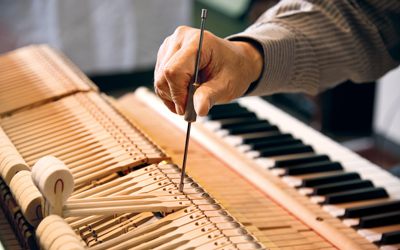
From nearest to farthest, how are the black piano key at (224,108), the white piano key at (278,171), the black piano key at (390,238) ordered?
1. the black piano key at (390,238)
2. the white piano key at (278,171)
3. the black piano key at (224,108)

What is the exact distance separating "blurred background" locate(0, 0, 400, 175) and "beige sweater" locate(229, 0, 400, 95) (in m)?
2.16

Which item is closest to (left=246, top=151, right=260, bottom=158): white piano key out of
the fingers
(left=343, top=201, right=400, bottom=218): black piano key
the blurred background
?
(left=343, top=201, right=400, bottom=218): black piano key

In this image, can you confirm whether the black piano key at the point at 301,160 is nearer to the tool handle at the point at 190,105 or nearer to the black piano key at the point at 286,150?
the black piano key at the point at 286,150

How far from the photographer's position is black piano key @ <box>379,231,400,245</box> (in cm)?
161

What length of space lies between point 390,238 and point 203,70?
859 mm

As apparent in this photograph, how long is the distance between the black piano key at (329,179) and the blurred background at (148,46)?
93.7 inches

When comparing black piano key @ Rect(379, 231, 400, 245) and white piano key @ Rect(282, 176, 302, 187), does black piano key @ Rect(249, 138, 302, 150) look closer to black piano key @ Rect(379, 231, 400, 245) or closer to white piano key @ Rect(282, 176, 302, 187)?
white piano key @ Rect(282, 176, 302, 187)

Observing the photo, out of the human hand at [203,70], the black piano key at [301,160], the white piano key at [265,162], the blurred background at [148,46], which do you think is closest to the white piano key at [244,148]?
the white piano key at [265,162]

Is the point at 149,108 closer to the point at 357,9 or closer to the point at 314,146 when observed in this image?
the point at 314,146

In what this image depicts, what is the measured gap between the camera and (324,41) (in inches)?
79.9

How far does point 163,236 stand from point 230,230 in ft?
0.60

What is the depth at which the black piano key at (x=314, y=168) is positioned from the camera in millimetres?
2055

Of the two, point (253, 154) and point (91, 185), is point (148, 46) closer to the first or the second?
point (253, 154)

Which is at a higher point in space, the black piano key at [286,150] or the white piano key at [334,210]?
the black piano key at [286,150]
